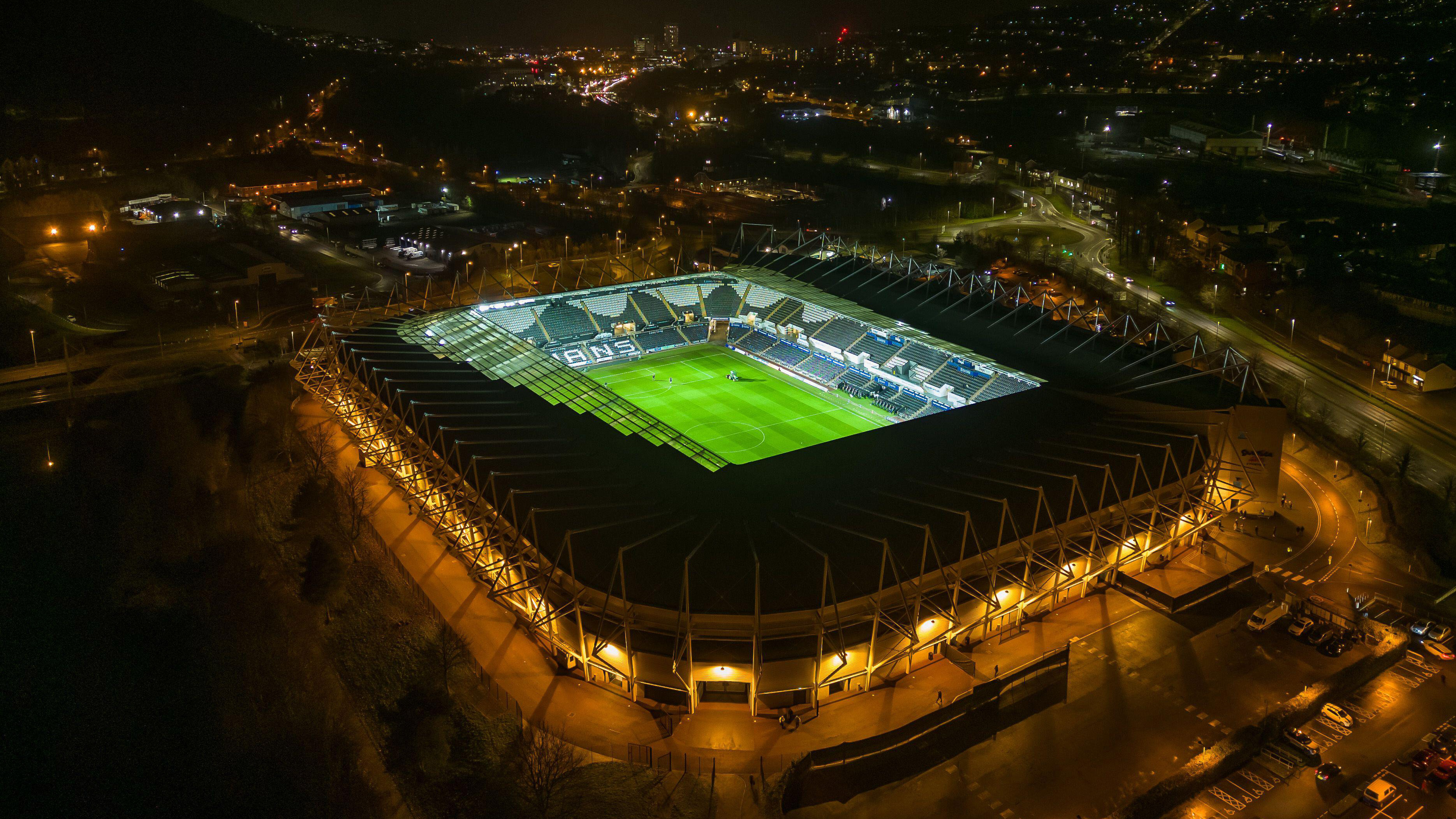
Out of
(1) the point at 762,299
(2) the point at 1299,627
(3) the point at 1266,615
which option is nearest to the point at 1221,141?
(1) the point at 762,299

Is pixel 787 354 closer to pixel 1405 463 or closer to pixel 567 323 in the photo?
pixel 567 323

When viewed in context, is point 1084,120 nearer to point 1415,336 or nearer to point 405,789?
point 1415,336

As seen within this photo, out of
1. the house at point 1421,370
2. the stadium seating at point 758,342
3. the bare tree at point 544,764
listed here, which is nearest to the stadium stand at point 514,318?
the stadium seating at point 758,342

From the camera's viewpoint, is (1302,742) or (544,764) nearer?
(544,764)

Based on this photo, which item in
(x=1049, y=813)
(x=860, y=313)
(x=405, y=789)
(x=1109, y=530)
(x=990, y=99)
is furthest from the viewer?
(x=990, y=99)

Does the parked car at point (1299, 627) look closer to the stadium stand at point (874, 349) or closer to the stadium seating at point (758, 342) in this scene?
the stadium stand at point (874, 349)

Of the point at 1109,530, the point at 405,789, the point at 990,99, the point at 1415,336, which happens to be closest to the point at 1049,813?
the point at 1109,530
